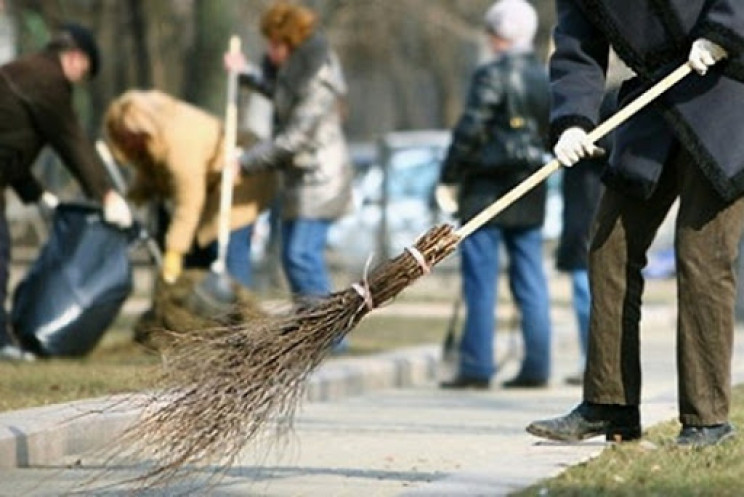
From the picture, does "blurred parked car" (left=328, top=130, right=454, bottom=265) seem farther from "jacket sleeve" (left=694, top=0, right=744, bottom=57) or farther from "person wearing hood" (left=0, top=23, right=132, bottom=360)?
"jacket sleeve" (left=694, top=0, right=744, bottom=57)

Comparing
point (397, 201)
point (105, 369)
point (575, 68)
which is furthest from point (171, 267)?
point (397, 201)

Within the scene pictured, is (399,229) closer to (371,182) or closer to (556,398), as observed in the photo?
(371,182)

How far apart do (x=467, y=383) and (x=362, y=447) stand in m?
3.77

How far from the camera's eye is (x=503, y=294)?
950 inches

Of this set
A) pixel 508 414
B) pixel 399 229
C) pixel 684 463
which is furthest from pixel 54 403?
pixel 399 229

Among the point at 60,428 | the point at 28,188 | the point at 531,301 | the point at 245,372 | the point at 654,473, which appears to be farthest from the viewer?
the point at 28,188

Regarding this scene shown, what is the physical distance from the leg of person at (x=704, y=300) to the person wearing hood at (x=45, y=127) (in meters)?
5.56

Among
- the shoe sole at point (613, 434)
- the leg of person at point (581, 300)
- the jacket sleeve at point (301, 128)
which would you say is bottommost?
the shoe sole at point (613, 434)

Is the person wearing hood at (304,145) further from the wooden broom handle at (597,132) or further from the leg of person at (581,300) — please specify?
the wooden broom handle at (597,132)

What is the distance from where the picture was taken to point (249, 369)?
302 inches

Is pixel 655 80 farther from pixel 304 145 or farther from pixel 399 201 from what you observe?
pixel 399 201

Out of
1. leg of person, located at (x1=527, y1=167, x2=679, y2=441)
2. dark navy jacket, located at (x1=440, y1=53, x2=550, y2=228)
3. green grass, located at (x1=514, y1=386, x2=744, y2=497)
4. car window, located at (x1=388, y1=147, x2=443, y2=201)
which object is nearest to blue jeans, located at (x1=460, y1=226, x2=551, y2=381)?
dark navy jacket, located at (x1=440, y1=53, x2=550, y2=228)

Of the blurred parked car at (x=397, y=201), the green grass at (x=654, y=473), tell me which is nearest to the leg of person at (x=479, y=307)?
the green grass at (x=654, y=473)

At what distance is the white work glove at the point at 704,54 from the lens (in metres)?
7.94
